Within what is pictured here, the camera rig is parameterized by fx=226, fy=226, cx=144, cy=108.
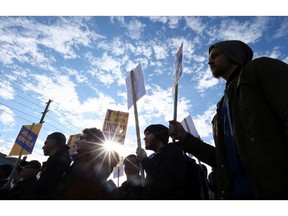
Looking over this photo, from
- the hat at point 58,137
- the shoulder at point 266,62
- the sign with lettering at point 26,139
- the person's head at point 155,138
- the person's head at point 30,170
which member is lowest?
the person's head at point 30,170

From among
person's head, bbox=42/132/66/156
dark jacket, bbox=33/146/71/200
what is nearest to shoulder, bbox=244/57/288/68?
dark jacket, bbox=33/146/71/200

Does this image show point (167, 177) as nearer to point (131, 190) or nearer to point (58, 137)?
point (131, 190)

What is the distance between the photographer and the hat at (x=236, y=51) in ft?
7.40

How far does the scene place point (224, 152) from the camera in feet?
6.64

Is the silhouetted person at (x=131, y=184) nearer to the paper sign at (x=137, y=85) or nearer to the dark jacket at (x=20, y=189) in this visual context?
the paper sign at (x=137, y=85)

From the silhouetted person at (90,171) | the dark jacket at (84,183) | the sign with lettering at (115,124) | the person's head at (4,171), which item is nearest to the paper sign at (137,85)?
the silhouetted person at (90,171)

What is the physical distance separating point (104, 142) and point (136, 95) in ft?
3.36

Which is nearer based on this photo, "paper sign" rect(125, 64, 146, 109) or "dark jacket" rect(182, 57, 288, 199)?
"dark jacket" rect(182, 57, 288, 199)

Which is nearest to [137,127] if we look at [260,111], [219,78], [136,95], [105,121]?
[136,95]

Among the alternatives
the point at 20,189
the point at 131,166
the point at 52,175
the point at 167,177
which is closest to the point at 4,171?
the point at 20,189

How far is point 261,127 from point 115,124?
308 inches

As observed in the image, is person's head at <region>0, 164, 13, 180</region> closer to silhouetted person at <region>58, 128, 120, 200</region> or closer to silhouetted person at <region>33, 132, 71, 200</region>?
silhouetted person at <region>33, 132, 71, 200</region>

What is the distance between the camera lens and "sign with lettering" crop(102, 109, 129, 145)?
8770 mm

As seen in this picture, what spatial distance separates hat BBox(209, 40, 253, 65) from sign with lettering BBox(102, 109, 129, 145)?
6.71 metres
